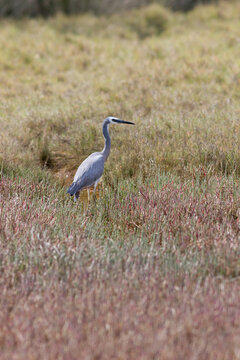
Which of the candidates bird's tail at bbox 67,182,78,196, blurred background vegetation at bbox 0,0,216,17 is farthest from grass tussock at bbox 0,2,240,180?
bird's tail at bbox 67,182,78,196

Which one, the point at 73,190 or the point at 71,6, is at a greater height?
the point at 71,6

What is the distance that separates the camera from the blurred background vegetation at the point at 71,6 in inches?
611

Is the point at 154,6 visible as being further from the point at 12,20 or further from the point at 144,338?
the point at 144,338

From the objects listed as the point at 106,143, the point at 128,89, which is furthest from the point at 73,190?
the point at 128,89

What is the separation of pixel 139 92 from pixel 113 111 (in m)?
1.42

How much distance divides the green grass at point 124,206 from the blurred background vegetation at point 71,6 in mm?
3132

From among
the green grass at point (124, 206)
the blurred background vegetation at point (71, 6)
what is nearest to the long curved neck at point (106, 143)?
the green grass at point (124, 206)

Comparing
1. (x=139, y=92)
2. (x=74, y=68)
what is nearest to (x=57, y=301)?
(x=139, y=92)

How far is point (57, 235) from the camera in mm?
4027

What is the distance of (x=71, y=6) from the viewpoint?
1582cm

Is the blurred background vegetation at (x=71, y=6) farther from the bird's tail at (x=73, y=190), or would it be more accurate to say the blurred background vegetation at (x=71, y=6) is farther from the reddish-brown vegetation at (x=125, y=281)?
the reddish-brown vegetation at (x=125, y=281)

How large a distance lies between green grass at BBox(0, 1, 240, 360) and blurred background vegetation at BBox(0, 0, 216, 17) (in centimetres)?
313

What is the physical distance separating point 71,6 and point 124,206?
1207 centimetres

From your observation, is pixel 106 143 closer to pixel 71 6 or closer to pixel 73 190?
pixel 73 190
